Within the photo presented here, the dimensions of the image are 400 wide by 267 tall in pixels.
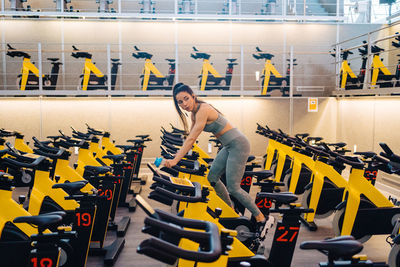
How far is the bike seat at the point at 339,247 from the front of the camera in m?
1.36

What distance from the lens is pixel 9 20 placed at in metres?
9.51

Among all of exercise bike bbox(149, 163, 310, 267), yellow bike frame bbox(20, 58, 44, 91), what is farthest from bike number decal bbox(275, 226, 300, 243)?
yellow bike frame bbox(20, 58, 44, 91)

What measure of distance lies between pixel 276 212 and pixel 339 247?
1.15m

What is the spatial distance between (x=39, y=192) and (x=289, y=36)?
26.4 feet

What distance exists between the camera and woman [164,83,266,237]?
10.1 ft

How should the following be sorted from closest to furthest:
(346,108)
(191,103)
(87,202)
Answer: (87,202) → (191,103) → (346,108)

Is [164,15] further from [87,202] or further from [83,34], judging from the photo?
[87,202]

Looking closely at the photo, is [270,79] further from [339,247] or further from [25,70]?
[339,247]

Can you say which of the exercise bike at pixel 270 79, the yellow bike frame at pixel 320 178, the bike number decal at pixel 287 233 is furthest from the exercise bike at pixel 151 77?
the bike number decal at pixel 287 233

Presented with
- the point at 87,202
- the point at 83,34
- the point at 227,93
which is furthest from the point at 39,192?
the point at 83,34

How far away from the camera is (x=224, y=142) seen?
3342 millimetres

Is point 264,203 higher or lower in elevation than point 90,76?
lower

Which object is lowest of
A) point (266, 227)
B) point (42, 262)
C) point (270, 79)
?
point (266, 227)

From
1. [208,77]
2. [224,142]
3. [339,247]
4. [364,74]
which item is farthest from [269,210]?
[364,74]
